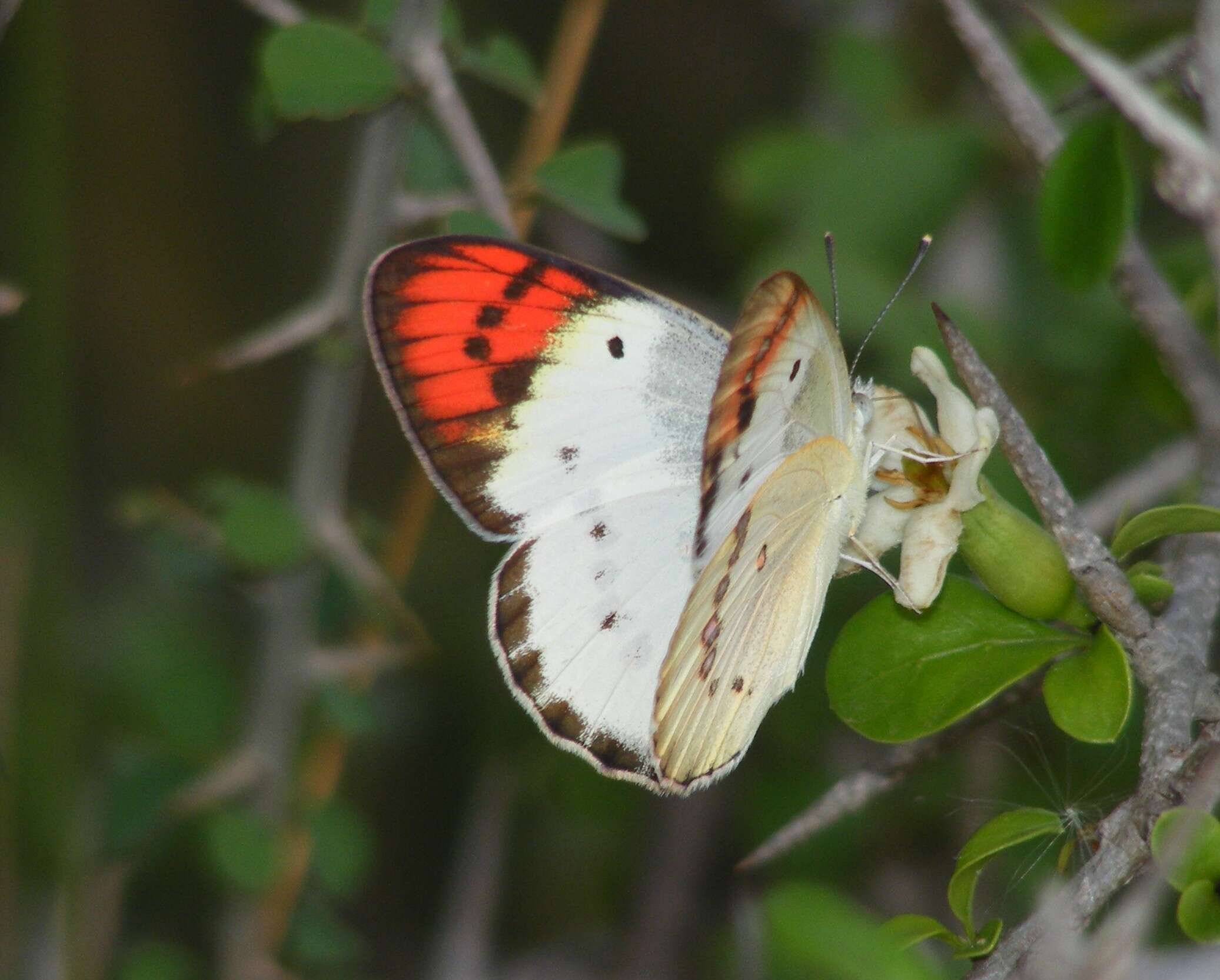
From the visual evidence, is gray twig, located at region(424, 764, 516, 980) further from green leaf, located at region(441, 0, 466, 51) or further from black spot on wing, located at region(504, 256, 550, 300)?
green leaf, located at region(441, 0, 466, 51)

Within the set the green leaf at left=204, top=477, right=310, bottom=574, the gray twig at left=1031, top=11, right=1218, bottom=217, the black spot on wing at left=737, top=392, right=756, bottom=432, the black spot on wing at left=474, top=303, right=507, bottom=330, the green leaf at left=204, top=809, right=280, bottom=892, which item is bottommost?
the green leaf at left=204, top=809, right=280, bottom=892

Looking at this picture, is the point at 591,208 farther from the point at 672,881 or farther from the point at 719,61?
the point at 719,61

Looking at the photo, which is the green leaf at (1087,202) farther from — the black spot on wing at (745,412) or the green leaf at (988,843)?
the green leaf at (988,843)

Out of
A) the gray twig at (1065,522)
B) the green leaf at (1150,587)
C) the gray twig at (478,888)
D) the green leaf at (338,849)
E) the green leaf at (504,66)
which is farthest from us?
the gray twig at (478,888)

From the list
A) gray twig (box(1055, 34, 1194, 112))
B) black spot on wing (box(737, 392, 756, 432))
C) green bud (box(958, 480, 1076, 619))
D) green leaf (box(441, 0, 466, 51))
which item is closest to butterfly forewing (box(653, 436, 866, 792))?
black spot on wing (box(737, 392, 756, 432))

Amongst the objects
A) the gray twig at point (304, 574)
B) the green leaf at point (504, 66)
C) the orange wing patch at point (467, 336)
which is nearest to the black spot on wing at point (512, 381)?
the orange wing patch at point (467, 336)

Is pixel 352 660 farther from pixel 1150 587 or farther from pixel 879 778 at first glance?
pixel 1150 587
